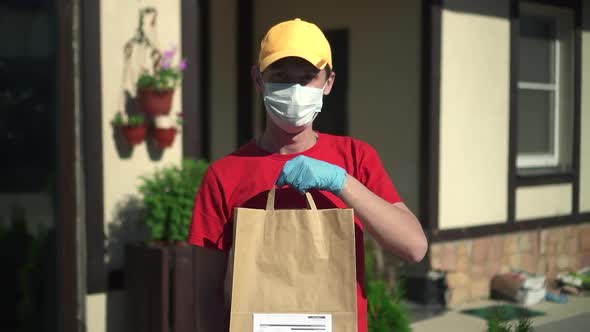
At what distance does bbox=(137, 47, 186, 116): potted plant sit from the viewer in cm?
470

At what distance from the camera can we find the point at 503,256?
715 centimetres

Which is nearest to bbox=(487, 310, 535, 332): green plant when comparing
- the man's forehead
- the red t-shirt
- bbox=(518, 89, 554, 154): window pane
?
the red t-shirt

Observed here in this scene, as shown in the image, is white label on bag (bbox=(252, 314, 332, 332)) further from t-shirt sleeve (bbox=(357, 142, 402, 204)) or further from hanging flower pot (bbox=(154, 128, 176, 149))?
hanging flower pot (bbox=(154, 128, 176, 149))

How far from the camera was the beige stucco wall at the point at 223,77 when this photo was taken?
7953mm

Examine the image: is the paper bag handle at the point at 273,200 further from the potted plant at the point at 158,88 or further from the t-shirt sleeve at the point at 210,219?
the potted plant at the point at 158,88

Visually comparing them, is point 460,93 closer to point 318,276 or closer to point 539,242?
point 539,242

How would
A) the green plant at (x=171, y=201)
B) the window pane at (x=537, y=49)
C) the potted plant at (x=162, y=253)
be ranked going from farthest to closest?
1. the window pane at (x=537, y=49)
2. the green plant at (x=171, y=201)
3. the potted plant at (x=162, y=253)

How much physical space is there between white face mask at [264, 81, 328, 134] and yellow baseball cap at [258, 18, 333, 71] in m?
0.09

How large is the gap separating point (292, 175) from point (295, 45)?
13.0 inches

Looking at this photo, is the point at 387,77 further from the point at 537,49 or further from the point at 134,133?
the point at 134,133

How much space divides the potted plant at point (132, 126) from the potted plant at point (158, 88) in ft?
0.31

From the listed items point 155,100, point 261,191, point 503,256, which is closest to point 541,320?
point 503,256

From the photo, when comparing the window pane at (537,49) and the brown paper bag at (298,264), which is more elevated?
the window pane at (537,49)

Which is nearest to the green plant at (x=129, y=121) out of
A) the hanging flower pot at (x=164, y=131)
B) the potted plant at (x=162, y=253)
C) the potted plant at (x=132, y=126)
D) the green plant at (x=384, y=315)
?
the potted plant at (x=132, y=126)
